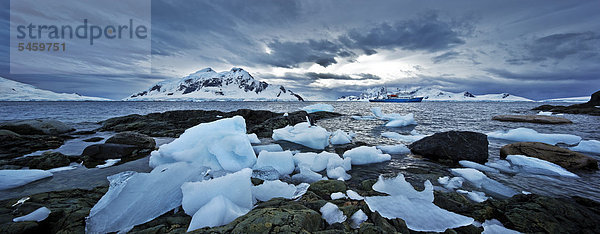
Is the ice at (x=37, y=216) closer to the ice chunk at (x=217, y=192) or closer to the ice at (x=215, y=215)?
the ice chunk at (x=217, y=192)

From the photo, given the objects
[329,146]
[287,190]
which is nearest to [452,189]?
[287,190]

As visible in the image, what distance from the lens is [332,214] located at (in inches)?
103

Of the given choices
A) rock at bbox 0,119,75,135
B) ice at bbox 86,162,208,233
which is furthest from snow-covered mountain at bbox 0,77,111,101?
ice at bbox 86,162,208,233

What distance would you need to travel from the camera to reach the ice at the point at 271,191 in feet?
11.3

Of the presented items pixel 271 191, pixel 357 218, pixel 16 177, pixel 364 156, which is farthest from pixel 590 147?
pixel 16 177

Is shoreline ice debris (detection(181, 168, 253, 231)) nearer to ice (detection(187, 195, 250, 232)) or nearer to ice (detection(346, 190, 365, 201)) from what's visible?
ice (detection(187, 195, 250, 232))

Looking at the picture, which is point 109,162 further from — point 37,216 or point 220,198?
point 220,198

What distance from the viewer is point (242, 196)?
3029 millimetres

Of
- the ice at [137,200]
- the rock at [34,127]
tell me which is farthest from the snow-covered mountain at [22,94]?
the ice at [137,200]

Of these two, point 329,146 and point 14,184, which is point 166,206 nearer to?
point 14,184

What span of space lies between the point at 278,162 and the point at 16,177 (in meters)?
5.23

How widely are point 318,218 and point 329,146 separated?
6399mm

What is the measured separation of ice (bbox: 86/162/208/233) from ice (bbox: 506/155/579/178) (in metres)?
8.01

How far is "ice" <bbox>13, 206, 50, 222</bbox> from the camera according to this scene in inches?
94.4
